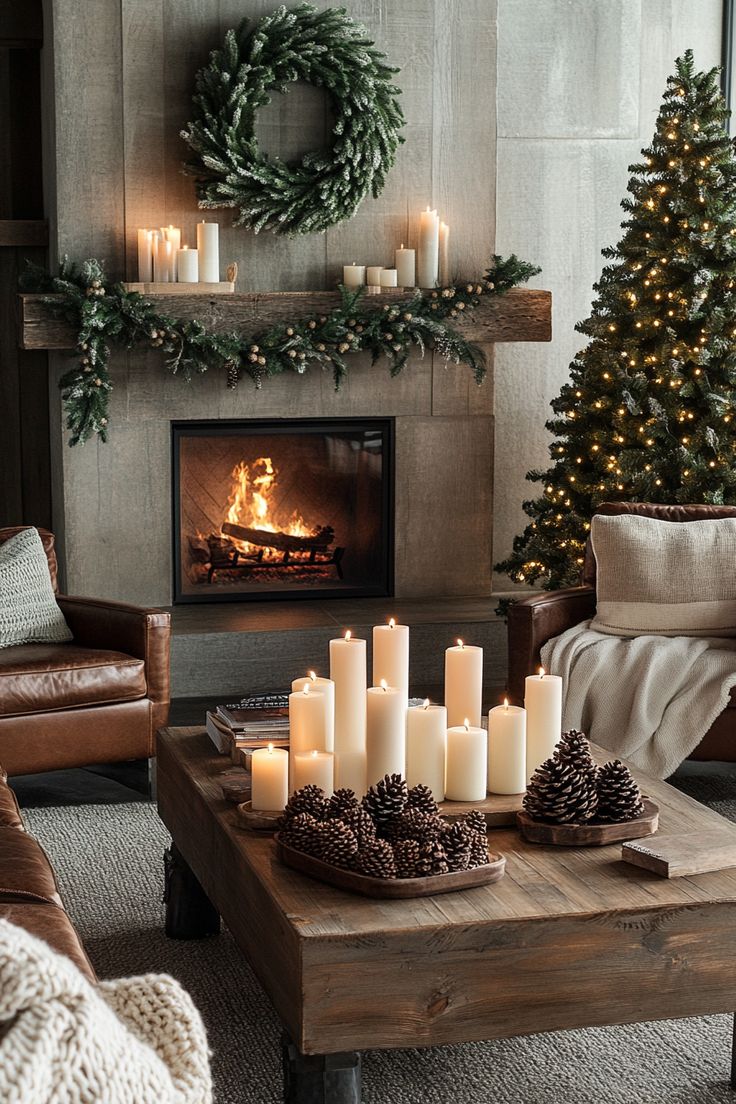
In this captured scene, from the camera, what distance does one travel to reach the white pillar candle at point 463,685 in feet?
9.15

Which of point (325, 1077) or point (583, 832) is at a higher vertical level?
point (583, 832)

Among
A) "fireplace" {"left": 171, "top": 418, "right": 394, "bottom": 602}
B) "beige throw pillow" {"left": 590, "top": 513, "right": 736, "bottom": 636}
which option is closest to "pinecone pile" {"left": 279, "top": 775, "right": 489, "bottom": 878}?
"beige throw pillow" {"left": 590, "top": 513, "right": 736, "bottom": 636}

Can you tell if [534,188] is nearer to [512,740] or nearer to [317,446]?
[317,446]

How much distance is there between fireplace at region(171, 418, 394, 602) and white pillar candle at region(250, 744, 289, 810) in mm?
3043

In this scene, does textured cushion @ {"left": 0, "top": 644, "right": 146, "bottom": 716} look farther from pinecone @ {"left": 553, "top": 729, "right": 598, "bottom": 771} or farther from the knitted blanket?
the knitted blanket

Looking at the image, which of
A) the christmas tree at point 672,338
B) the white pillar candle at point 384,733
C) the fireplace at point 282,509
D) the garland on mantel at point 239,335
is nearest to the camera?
the white pillar candle at point 384,733

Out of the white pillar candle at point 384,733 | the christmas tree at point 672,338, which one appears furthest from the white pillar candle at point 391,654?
the christmas tree at point 672,338

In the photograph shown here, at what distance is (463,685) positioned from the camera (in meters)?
2.79

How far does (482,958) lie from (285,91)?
12.9ft

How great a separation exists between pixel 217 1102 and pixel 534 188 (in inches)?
179

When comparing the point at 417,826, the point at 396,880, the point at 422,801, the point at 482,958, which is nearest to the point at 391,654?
the point at 422,801

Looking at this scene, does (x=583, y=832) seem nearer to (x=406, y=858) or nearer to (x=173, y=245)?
(x=406, y=858)

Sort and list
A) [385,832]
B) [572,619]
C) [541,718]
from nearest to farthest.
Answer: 1. [385,832]
2. [541,718]
3. [572,619]

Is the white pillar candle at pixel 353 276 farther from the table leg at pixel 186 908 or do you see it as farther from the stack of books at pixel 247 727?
the table leg at pixel 186 908
